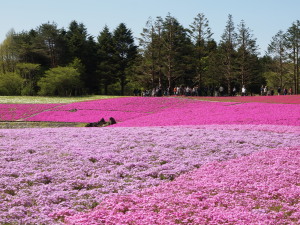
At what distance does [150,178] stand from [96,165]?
86.6 inches

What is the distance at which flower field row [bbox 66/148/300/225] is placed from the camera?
659 centimetres

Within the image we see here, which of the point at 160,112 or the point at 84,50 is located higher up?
the point at 84,50

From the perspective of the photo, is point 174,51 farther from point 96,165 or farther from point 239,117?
point 96,165

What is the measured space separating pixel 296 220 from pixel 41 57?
8426 centimetres

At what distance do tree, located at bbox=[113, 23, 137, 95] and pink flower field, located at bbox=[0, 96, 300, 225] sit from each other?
71.8 metres

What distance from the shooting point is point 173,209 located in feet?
23.1

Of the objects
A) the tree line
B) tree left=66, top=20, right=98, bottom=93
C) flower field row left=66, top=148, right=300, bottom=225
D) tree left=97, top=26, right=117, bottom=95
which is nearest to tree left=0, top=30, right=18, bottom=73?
the tree line

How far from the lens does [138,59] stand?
8200 centimetres

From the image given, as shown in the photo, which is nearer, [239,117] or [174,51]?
[239,117]

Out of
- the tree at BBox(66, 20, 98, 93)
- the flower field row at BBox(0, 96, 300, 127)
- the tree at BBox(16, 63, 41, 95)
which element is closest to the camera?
the flower field row at BBox(0, 96, 300, 127)

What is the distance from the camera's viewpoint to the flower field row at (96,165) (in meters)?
7.55

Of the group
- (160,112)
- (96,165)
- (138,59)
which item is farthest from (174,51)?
(96,165)

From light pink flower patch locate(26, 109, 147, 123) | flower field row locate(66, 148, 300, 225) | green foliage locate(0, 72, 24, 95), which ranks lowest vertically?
flower field row locate(66, 148, 300, 225)

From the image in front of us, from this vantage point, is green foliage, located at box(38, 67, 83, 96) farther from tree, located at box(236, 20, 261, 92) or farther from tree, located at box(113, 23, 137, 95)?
tree, located at box(236, 20, 261, 92)
